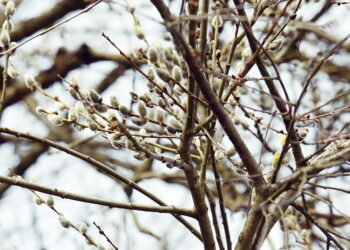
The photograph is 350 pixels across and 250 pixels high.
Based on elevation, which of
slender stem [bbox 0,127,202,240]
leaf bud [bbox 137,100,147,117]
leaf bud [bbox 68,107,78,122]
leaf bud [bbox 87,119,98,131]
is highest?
leaf bud [bbox 137,100,147,117]

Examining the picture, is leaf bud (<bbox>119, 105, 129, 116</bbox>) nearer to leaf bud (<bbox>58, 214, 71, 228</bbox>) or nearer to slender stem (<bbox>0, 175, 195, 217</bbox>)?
slender stem (<bbox>0, 175, 195, 217</bbox>)

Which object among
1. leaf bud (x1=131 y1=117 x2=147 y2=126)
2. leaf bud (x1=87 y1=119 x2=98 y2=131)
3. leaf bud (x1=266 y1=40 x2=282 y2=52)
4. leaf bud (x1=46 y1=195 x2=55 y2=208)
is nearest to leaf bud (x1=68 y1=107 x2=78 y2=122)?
leaf bud (x1=87 y1=119 x2=98 y2=131)

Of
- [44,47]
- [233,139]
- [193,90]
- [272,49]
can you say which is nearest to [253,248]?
[233,139]

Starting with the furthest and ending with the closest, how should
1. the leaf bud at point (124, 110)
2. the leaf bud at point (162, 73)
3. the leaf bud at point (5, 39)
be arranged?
the leaf bud at point (5, 39) < the leaf bud at point (124, 110) < the leaf bud at point (162, 73)

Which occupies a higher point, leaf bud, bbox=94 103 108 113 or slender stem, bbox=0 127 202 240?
leaf bud, bbox=94 103 108 113

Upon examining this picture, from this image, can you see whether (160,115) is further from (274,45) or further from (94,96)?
(274,45)

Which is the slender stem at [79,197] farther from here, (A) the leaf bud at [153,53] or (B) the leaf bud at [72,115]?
(A) the leaf bud at [153,53]

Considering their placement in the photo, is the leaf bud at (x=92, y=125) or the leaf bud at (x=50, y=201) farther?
the leaf bud at (x=50, y=201)

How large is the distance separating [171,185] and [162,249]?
175 centimetres

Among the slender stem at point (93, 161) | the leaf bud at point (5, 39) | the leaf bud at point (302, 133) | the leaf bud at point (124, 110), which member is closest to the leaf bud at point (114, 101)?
the leaf bud at point (124, 110)

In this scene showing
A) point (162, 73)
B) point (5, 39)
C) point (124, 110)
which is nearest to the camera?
point (162, 73)

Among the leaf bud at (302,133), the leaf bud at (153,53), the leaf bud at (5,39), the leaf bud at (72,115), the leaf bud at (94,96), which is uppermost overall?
the leaf bud at (5,39)

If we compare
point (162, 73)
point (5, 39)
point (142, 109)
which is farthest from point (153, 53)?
point (5, 39)

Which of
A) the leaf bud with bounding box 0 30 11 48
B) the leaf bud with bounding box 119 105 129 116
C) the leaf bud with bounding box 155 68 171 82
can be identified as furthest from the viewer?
the leaf bud with bounding box 0 30 11 48
